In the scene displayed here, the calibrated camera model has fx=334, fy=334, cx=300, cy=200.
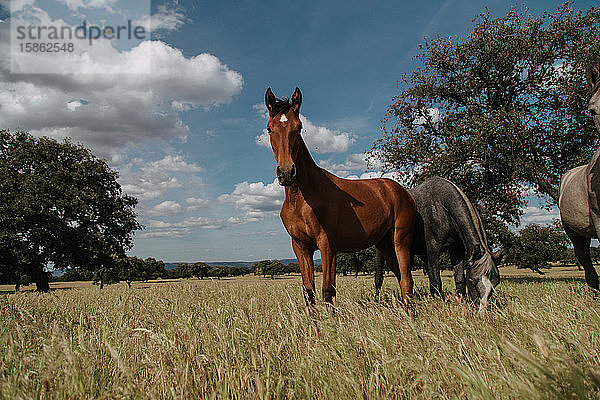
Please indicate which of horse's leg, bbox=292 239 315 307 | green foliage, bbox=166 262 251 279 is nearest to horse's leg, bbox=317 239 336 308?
horse's leg, bbox=292 239 315 307

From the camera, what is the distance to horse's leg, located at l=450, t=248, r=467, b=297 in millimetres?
6836

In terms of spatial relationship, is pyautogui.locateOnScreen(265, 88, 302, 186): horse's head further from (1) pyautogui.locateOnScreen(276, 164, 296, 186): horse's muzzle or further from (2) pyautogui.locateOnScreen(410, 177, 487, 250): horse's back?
(2) pyautogui.locateOnScreen(410, 177, 487, 250): horse's back

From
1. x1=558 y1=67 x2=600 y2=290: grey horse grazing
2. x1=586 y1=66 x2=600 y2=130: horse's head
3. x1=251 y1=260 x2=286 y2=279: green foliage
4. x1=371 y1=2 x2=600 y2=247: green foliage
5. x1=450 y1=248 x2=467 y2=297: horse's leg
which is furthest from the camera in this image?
x1=251 y1=260 x2=286 y2=279: green foliage

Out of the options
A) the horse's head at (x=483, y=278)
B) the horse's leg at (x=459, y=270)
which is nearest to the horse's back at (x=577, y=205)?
the horse's leg at (x=459, y=270)

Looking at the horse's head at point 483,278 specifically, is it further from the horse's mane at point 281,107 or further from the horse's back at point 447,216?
the horse's mane at point 281,107

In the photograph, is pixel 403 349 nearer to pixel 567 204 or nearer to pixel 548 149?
pixel 567 204

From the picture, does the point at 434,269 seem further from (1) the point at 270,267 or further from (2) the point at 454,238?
(1) the point at 270,267

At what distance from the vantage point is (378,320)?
12.1 ft

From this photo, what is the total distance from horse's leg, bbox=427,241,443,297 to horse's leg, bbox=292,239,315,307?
283cm

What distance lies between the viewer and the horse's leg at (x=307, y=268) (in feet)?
16.6

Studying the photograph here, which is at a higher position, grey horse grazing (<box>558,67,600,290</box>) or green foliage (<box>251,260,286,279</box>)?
grey horse grazing (<box>558,67,600,290</box>)

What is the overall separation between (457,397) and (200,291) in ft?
20.6

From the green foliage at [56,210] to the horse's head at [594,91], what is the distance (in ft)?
90.7

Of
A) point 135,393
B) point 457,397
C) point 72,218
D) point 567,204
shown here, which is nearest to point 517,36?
point 567,204
